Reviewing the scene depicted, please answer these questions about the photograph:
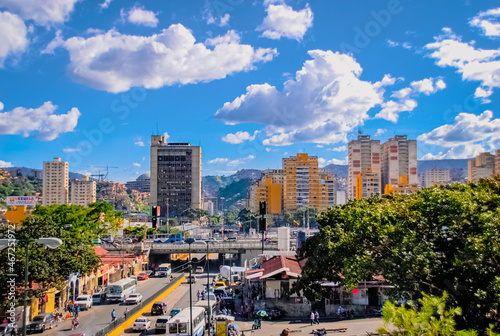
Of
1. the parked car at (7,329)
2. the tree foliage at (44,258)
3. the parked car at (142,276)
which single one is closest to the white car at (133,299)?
the tree foliage at (44,258)

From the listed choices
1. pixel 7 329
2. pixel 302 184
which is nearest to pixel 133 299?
pixel 7 329

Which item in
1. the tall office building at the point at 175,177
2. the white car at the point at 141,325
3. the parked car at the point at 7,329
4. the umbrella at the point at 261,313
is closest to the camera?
the parked car at the point at 7,329

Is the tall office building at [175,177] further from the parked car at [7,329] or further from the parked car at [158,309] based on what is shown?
the parked car at [7,329]

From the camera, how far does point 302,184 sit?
502ft

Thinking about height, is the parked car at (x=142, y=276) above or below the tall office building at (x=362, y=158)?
below

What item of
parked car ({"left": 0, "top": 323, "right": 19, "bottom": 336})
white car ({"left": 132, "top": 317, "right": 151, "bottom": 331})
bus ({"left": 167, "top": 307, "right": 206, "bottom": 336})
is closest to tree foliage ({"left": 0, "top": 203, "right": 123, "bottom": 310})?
parked car ({"left": 0, "top": 323, "right": 19, "bottom": 336})

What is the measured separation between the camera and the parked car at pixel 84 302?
33938 mm

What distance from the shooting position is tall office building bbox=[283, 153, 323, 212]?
152 m

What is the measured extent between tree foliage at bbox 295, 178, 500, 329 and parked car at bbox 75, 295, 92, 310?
793 inches

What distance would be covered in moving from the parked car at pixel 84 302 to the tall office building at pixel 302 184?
121 meters

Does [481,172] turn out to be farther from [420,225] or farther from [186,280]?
[420,225]

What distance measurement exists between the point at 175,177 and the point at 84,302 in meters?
132

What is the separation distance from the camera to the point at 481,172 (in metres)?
200

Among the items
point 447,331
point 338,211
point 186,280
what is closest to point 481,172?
point 186,280
